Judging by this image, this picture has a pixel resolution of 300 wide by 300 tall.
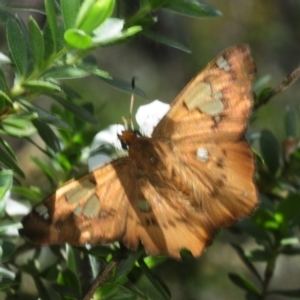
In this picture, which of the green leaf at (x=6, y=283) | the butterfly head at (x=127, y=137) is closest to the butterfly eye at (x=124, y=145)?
the butterfly head at (x=127, y=137)

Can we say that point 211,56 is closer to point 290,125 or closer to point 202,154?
point 290,125

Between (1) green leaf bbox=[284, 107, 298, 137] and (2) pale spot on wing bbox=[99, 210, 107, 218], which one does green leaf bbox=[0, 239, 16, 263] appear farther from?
(1) green leaf bbox=[284, 107, 298, 137]

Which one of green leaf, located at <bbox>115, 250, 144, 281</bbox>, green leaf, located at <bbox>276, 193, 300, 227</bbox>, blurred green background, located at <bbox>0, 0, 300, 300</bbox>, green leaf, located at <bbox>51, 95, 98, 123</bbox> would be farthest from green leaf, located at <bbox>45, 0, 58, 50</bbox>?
blurred green background, located at <bbox>0, 0, 300, 300</bbox>

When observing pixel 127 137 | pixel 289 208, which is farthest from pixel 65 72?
pixel 289 208

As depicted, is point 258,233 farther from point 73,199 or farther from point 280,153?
point 73,199

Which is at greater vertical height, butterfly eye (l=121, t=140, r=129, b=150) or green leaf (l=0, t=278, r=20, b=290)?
butterfly eye (l=121, t=140, r=129, b=150)

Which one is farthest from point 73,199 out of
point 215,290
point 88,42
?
point 215,290

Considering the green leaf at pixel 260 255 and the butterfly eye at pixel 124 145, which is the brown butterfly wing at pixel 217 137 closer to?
the butterfly eye at pixel 124 145
